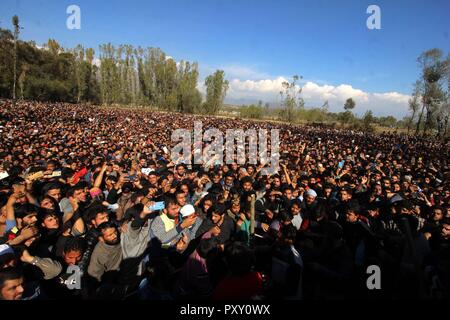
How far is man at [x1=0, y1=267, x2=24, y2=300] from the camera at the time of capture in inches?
77.8

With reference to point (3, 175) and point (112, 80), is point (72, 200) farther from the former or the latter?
point (112, 80)

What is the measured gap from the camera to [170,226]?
354cm

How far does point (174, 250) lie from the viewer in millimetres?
3297

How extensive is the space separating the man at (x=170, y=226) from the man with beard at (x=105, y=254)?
0.53 m

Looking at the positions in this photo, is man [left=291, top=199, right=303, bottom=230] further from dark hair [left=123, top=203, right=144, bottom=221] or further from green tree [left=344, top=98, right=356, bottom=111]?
green tree [left=344, top=98, right=356, bottom=111]

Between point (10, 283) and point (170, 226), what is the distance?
1784 millimetres

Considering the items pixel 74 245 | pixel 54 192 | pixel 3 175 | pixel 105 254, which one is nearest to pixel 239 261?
pixel 105 254

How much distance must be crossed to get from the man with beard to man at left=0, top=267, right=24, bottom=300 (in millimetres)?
788

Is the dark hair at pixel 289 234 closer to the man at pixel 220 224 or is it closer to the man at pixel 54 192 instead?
the man at pixel 220 224

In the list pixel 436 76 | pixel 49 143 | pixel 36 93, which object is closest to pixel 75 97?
pixel 36 93

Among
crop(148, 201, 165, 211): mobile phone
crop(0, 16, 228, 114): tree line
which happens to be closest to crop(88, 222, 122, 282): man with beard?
crop(148, 201, 165, 211): mobile phone

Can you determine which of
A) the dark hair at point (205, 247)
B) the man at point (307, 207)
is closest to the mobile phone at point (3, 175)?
the dark hair at point (205, 247)
